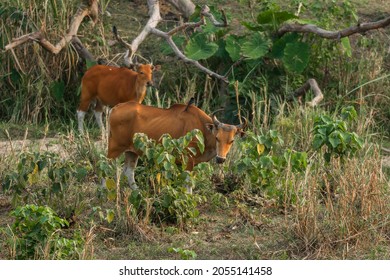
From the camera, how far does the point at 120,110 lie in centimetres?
1114

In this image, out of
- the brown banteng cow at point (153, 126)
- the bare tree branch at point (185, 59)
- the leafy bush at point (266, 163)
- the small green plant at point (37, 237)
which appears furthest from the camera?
the bare tree branch at point (185, 59)

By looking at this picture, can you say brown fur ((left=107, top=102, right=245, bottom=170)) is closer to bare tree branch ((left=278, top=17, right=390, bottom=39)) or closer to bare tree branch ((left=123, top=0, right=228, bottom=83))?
bare tree branch ((left=123, top=0, right=228, bottom=83))

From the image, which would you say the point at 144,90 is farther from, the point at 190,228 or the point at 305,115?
the point at 190,228

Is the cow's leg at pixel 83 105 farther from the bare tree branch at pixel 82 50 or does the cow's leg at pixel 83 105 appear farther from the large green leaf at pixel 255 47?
the large green leaf at pixel 255 47

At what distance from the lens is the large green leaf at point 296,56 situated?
573 inches

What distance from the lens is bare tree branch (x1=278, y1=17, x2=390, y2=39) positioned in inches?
538

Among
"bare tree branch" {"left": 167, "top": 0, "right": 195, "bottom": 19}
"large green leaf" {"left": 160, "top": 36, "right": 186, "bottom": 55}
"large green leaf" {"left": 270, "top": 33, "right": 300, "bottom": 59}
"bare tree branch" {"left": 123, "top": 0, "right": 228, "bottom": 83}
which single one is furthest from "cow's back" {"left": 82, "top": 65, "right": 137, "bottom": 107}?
"bare tree branch" {"left": 167, "top": 0, "right": 195, "bottom": 19}

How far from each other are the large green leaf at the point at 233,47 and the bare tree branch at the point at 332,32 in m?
0.57

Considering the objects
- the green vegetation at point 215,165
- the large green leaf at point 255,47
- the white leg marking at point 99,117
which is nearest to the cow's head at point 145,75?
the green vegetation at point 215,165

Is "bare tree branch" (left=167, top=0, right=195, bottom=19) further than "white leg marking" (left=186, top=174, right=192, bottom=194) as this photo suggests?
Yes

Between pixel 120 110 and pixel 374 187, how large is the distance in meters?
2.58

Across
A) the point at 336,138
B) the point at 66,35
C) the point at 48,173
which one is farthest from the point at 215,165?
the point at 66,35

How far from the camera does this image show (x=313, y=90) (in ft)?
47.6

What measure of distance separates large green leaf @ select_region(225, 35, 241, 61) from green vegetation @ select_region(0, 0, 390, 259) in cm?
1
